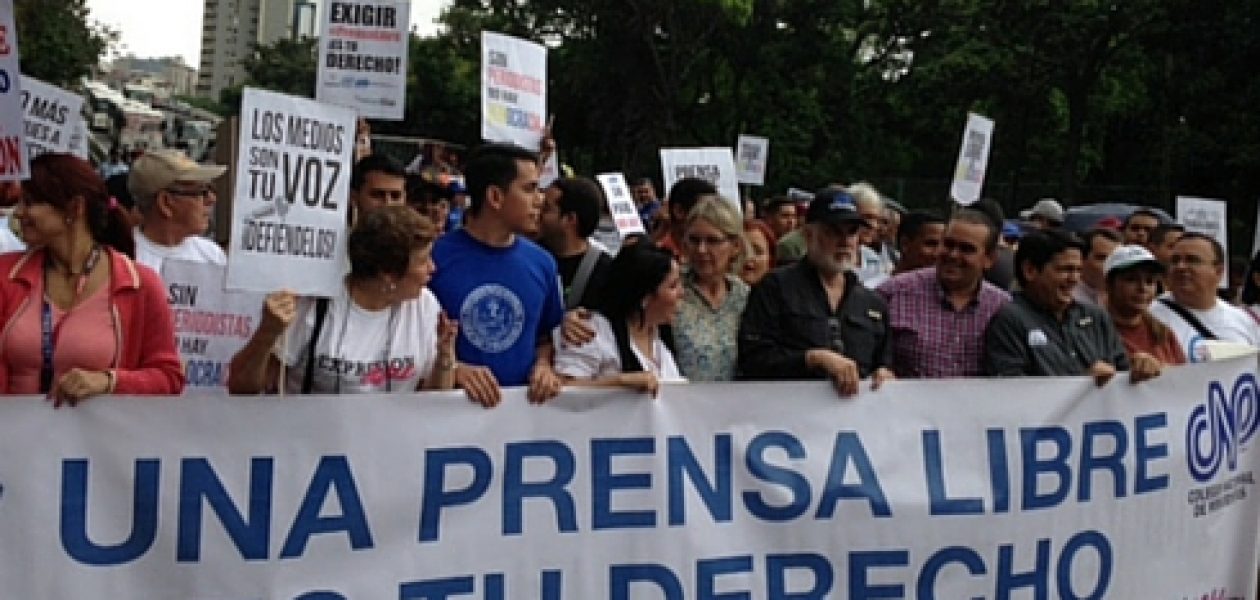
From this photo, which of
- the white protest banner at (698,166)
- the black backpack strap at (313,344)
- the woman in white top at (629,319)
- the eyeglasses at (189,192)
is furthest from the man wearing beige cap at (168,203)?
the white protest banner at (698,166)

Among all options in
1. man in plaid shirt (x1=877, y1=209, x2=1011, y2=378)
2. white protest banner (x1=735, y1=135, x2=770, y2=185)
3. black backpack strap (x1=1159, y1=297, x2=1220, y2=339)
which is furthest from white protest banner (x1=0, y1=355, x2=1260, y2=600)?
white protest banner (x1=735, y1=135, x2=770, y2=185)

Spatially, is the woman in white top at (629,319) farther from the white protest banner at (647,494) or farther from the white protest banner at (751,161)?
the white protest banner at (751,161)

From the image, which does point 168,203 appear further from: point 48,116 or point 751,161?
point 751,161

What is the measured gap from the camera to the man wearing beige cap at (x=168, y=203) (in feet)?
16.9

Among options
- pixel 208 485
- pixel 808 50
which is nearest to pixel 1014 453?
pixel 208 485

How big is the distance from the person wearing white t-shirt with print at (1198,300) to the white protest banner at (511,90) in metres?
2.83

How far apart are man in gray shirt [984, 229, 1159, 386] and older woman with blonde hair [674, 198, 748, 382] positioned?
884 millimetres

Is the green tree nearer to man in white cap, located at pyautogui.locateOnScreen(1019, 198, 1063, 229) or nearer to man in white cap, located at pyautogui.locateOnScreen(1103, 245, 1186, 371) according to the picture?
man in white cap, located at pyautogui.locateOnScreen(1019, 198, 1063, 229)

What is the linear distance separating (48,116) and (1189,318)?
15.7ft

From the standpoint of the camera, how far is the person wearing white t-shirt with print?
643 centimetres

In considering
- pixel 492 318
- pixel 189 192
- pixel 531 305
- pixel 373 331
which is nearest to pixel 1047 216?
pixel 531 305

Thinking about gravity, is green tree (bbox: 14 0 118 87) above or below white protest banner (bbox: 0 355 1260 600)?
above

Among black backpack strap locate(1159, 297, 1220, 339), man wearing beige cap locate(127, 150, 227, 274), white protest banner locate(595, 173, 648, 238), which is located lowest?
black backpack strap locate(1159, 297, 1220, 339)

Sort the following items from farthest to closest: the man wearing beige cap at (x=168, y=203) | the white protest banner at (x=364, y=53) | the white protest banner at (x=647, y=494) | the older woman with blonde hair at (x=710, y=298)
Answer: the white protest banner at (x=364, y=53), the man wearing beige cap at (x=168, y=203), the older woman with blonde hair at (x=710, y=298), the white protest banner at (x=647, y=494)
